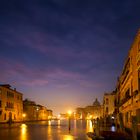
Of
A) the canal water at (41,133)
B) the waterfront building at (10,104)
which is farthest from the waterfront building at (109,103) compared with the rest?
the canal water at (41,133)

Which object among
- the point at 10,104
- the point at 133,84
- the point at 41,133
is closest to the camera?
the point at 133,84

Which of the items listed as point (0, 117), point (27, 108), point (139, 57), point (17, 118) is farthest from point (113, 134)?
point (27, 108)

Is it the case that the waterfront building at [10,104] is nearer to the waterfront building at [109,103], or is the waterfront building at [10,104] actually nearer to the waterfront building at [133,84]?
the waterfront building at [109,103]

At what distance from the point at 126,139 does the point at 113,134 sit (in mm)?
1895

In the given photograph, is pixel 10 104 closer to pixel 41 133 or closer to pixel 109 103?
pixel 109 103

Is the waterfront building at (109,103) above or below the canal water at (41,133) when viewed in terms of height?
above

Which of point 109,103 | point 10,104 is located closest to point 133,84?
point 10,104

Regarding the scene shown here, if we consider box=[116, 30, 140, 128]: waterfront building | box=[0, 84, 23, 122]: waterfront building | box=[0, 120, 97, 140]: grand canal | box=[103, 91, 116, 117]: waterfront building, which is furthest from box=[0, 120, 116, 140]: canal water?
box=[103, 91, 116, 117]: waterfront building

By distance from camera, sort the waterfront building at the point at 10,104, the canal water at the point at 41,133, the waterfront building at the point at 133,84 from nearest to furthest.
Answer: the waterfront building at the point at 133,84, the canal water at the point at 41,133, the waterfront building at the point at 10,104

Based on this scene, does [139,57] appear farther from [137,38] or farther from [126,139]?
[126,139]

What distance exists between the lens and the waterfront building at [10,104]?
9830cm

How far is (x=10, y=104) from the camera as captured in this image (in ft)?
361

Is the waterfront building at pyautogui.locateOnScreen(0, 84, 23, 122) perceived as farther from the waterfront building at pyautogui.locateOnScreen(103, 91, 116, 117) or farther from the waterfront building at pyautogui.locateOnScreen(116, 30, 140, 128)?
the waterfront building at pyautogui.locateOnScreen(116, 30, 140, 128)

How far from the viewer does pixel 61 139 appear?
131 feet
